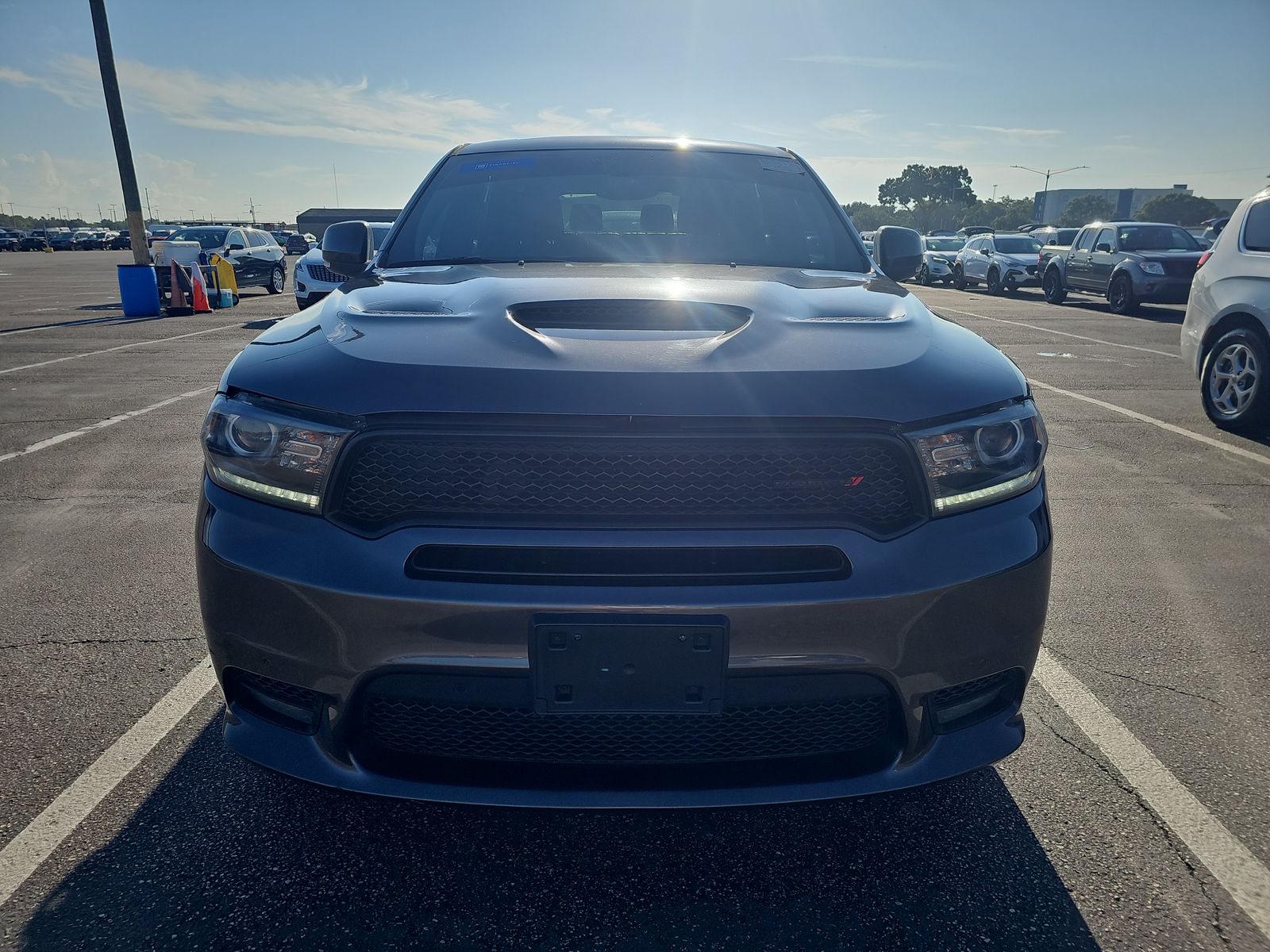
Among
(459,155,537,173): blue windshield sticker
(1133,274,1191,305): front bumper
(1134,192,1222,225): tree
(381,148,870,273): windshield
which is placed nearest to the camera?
(381,148,870,273): windshield

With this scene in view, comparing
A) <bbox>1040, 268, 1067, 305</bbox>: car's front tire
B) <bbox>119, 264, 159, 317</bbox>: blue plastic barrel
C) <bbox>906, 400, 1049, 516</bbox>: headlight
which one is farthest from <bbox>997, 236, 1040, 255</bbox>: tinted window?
<bbox>906, 400, 1049, 516</bbox>: headlight

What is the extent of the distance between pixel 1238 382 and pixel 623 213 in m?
5.71

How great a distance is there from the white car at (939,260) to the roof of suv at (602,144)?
22.1 meters

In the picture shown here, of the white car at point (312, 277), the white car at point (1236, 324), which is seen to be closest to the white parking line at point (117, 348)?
the white car at point (312, 277)

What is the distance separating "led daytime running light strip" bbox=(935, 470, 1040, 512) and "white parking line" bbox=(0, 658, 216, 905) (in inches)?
84.9

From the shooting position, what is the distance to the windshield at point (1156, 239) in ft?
57.0

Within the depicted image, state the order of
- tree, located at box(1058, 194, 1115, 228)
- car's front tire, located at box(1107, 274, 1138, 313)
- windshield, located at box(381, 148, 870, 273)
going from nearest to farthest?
windshield, located at box(381, 148, 870, 273) < car's front tire, located at box(1107, 274, 1138, 313) < tree, located at box(1058, 194, 1115, 228)

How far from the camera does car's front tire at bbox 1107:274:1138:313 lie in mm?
17250

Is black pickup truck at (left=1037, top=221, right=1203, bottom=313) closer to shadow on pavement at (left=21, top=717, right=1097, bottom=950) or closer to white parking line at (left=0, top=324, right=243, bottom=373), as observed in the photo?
white parking line at (left=0, top=324, right=243, bottom=373)

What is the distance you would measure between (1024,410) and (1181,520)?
348 centimetres

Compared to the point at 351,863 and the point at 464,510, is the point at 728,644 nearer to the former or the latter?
the point at 464,510

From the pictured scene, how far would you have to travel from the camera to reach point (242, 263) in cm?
2084

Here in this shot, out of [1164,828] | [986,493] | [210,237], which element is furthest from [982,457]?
[210,237]

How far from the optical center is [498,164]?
349 cm
